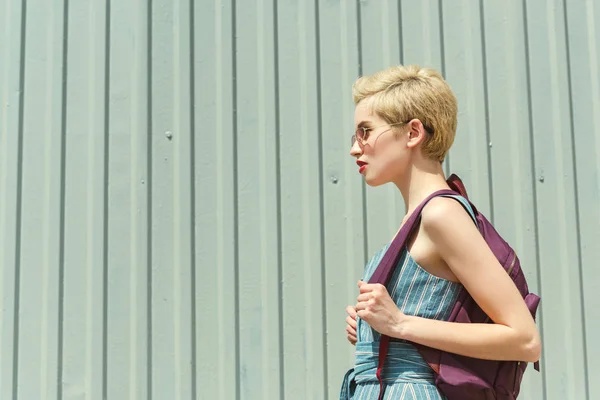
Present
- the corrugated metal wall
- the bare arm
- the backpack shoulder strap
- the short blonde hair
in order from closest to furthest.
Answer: the bare arm → the backpack shoulder strap → the short blonde hair → the corrugated metal wall

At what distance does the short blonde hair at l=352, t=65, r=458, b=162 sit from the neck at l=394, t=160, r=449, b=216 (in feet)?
0.12

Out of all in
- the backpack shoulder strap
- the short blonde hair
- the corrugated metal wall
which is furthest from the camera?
the corrugated metal wall

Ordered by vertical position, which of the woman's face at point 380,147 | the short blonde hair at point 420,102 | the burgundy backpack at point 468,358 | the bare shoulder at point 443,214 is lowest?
the burgundy backpack at point 468,358

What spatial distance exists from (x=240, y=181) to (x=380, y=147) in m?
1.40

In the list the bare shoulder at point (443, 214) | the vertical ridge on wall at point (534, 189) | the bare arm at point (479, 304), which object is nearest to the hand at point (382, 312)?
the bare arm at point (479, 304)

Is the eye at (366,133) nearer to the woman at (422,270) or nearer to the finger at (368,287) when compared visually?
the woman at (422,270)

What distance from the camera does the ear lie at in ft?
7.03

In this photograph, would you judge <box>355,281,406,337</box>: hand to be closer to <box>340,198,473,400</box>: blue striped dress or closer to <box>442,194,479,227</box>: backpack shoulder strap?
<box>340,198,473,400</box>: blue striped dress

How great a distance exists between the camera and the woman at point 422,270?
1936mm

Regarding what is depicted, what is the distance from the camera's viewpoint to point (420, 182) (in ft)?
7.15

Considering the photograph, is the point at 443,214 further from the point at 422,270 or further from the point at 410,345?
the point at 410,345

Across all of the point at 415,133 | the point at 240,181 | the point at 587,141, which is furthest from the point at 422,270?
the point at 587,141

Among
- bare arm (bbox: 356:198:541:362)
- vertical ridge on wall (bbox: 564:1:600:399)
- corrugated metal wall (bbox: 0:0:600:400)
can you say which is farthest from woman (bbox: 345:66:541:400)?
vertical ridge on wall (bbox: 564:1:600:399)

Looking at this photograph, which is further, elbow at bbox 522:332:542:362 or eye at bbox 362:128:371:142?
eye at bbox 362:128:371:142
